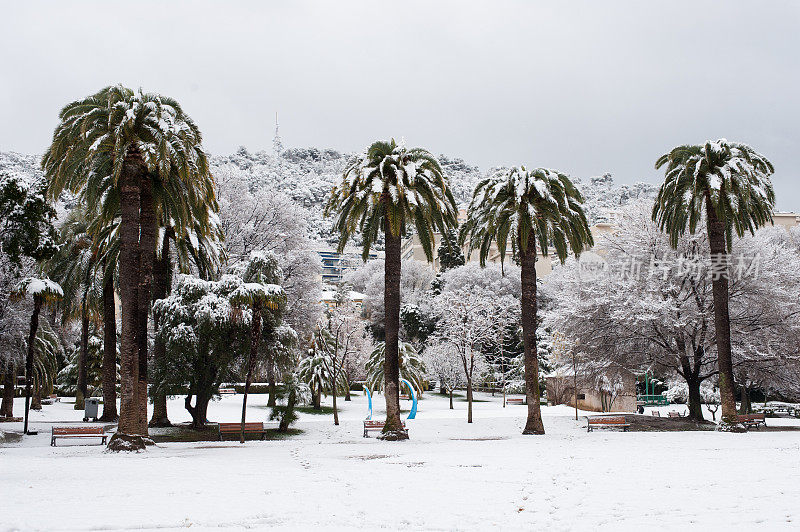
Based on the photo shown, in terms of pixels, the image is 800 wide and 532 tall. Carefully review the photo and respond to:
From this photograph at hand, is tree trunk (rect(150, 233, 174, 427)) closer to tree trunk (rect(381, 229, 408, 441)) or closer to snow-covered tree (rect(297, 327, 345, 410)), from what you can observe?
tree trunk (rect(381, 229, 408, 441))

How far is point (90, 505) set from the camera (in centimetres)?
941

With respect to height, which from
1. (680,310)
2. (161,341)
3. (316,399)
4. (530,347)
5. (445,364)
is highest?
(680,310)

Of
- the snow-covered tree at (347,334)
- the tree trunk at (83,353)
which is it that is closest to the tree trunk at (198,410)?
the tree trunk at (83,353)

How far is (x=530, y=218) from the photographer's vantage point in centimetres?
2705

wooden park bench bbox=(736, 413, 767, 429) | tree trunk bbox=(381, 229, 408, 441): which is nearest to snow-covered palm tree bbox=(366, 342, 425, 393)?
tree trunk bbox=(381, 229, 408, 441)

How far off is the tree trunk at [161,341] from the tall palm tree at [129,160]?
19.5 feet

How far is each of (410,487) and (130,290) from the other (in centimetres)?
1297

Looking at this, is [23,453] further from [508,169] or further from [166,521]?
[508,169]

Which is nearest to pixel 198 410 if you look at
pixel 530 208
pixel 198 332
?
pixel 198 332

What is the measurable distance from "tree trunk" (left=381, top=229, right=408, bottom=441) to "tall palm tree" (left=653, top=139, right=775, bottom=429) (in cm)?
1310

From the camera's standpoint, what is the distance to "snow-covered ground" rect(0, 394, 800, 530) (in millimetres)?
8477

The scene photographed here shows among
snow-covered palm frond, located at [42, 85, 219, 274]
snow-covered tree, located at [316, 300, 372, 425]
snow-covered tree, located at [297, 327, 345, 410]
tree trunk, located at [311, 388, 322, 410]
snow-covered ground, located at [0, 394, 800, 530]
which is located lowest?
tree trunk, located at [311, 388, 322, 410]

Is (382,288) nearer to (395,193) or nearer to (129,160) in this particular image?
(395,193)

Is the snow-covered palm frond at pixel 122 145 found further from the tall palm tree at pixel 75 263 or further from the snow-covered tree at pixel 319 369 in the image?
the snow-covered tree at pixel 319 369
